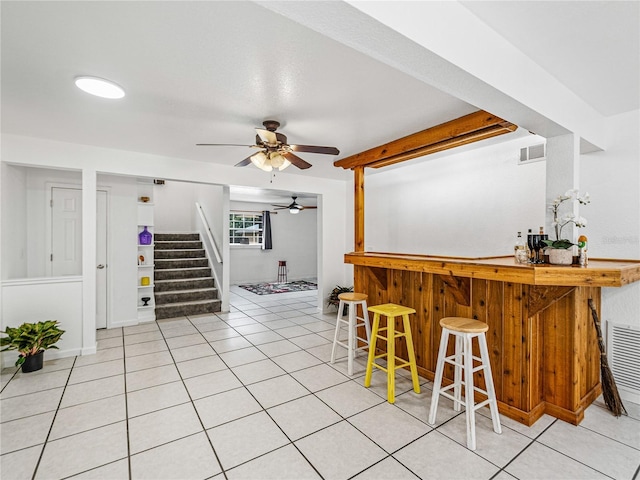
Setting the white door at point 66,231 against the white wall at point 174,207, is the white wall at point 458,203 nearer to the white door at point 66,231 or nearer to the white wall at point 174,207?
the white door at point 66,231

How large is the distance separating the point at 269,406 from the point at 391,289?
5.59 feet

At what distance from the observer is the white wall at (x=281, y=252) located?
30.0ft

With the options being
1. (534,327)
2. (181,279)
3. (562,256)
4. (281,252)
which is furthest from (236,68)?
(281,252)

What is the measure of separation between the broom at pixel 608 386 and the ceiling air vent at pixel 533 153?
1686 millimetres

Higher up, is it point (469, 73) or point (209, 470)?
point (469, 73)

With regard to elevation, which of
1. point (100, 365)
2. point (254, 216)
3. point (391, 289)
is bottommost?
point (100, 365)

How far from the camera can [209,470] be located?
1806 millimetres

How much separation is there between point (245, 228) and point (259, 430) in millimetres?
7716

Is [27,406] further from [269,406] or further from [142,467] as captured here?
[269,406]

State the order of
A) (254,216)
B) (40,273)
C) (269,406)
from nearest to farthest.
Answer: (269,406) → (40,273) → (254,216)

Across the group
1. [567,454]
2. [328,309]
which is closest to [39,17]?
[567,454]

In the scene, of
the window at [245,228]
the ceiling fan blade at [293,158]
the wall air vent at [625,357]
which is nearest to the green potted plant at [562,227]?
the wall air vent at [625,357]

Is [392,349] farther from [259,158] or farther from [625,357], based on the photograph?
[259,158]

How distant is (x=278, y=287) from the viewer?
27.5 feet
